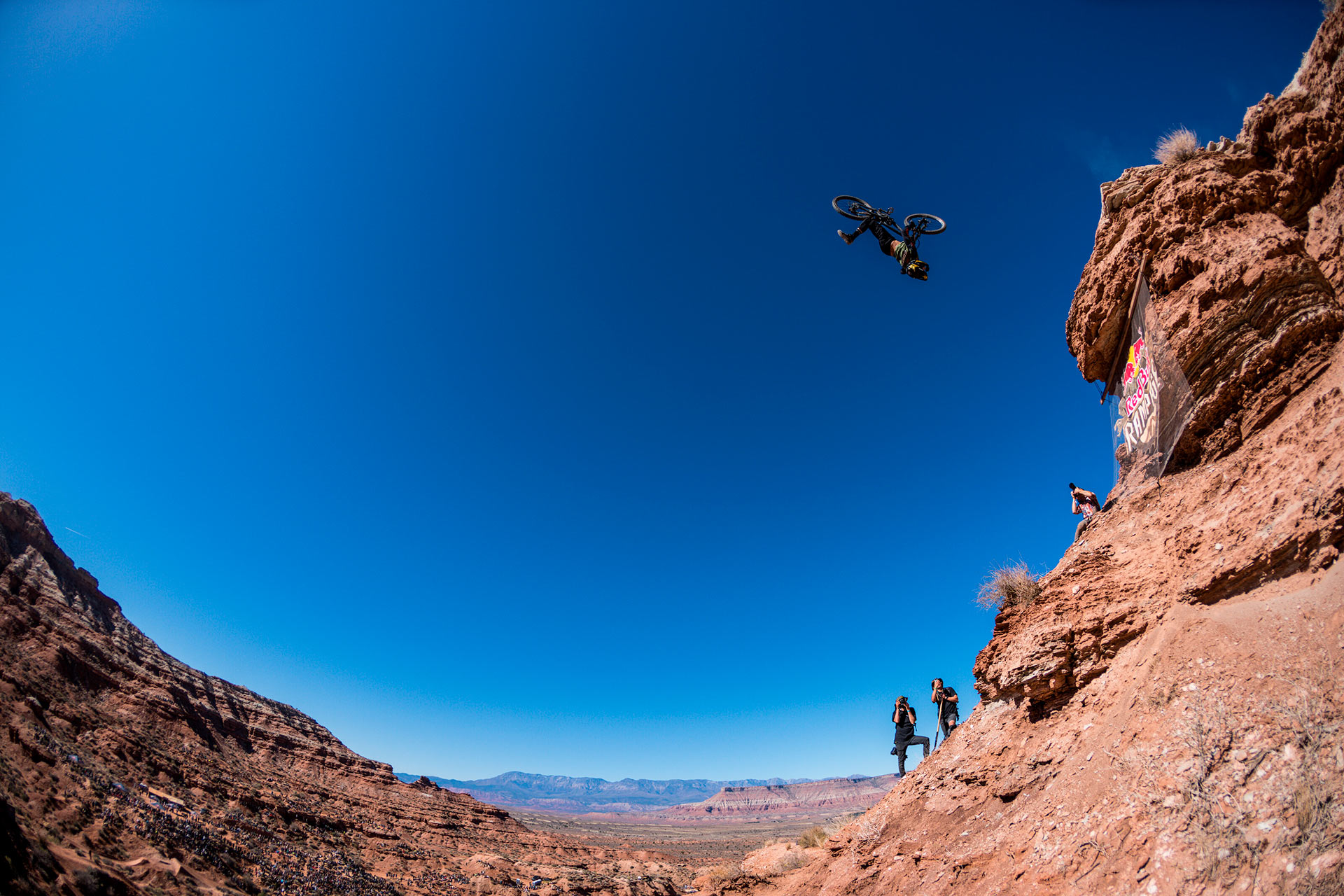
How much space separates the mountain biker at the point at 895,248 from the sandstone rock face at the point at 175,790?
1480 centimetres

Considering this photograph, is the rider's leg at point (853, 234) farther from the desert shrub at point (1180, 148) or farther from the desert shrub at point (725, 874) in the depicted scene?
the desert shrub at point (725, 874)

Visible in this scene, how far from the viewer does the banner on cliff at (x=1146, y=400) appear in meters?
7.21

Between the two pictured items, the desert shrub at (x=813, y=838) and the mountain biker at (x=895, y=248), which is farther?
the desert shrub at (x=813, y=838)

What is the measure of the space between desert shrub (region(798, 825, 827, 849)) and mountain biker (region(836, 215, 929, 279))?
15.7 meters

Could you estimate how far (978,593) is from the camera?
9766 millimetres

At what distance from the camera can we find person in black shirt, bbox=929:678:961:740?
1213 centimetres

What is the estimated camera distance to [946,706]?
12.2 metres

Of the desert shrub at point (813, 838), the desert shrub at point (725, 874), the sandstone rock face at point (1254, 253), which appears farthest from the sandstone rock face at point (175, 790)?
the sandstone rock face at point (1254, 253)

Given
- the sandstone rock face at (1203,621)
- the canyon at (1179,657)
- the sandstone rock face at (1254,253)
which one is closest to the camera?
the sandstone rock face at (1203,621)

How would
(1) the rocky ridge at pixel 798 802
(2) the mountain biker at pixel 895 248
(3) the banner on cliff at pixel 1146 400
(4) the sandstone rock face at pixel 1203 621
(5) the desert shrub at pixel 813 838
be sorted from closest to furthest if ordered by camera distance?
(4) the sandstone rock face at pixel 1203 621, (3) the banner on cliff at pixel 1146 400, (2) the mountain biker at pixel 895 248, (5) the desert shrub at pixel 813 838, (1) the rocky ridge at pixel 798 802

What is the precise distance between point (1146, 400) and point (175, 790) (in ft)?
110

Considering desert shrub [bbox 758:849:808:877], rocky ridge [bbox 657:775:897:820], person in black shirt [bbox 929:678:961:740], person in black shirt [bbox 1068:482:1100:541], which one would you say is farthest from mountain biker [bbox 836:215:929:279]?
rocky ridge [bbox 657:775:897:820]

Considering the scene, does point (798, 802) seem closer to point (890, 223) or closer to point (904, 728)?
point (904, 728)

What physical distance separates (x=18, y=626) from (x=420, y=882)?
21.9m
